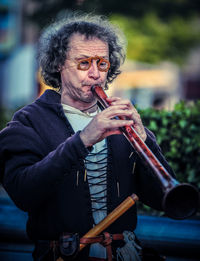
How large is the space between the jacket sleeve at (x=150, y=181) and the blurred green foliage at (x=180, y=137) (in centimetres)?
118

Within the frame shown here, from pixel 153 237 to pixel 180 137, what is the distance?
1.09 meters

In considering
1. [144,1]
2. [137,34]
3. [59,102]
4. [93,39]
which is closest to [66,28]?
[93,39]

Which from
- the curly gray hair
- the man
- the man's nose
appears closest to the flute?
the man

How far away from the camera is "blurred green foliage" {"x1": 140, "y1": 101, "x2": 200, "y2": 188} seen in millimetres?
3502

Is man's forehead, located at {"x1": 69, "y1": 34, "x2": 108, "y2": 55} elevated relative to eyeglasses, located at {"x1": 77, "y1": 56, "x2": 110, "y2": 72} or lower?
elevated

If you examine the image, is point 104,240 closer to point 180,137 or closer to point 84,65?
point 84,65

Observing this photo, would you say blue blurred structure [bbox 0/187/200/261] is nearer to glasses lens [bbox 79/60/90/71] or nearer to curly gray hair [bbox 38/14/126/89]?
curly gray hair [bbox 38/14/126/89]

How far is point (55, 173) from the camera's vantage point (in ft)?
6.07

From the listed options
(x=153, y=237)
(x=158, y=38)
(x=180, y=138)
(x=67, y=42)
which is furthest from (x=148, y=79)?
(x=67, y=42)

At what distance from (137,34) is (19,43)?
30.8 ft

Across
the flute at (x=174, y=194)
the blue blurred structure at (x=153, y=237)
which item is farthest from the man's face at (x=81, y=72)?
the blue blurred structure at (x=153, y=237)

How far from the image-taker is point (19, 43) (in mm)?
20078

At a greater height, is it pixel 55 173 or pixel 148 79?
pixel 55 173

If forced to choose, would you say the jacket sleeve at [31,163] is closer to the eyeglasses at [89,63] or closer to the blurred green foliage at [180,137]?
the eyeglasses at [89,63]
